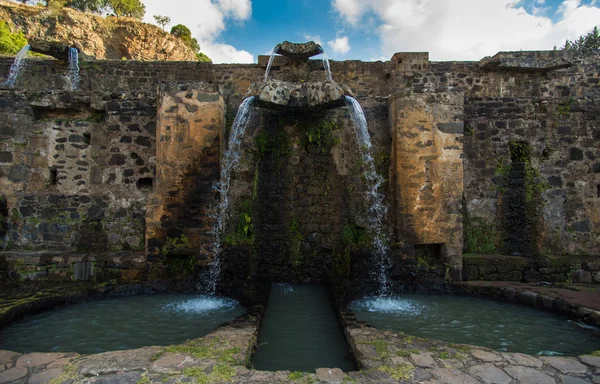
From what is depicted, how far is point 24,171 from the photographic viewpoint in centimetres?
576

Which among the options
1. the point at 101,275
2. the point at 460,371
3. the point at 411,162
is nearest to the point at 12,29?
the point at 101,275

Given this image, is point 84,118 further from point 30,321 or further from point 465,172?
point 465,172

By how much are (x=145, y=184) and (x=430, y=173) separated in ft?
14.3

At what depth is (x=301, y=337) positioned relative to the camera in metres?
3.70

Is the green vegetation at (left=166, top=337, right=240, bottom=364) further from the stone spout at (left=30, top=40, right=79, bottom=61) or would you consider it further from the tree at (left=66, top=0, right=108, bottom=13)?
the tree at (left=66, top=0, right=108, bottom=13)

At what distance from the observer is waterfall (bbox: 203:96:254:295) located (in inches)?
211

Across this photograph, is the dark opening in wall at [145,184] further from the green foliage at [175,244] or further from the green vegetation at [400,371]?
the green vegetation at [400,371]

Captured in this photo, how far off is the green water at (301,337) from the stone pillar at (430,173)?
170cm

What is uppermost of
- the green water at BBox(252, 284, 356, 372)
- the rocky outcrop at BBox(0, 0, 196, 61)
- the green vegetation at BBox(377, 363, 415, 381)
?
the rocky outcrop at BBox(0, 0, 196, 61)

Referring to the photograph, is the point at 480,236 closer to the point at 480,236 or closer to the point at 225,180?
the point at 480,236

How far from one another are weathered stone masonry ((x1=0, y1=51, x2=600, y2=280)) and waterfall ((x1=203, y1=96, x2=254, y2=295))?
0.16 m

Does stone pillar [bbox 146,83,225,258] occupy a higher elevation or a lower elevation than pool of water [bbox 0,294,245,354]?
higher

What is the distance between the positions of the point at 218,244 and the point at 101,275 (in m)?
1.65

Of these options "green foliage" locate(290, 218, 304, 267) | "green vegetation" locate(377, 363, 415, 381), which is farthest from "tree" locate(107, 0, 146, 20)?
"green vegetation" locate(377, 363, 415, 381)
